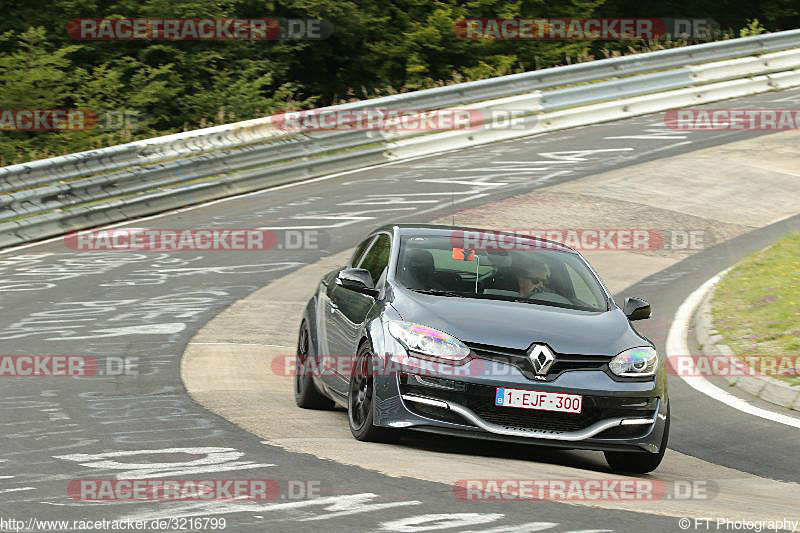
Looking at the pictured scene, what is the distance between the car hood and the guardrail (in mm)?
10667

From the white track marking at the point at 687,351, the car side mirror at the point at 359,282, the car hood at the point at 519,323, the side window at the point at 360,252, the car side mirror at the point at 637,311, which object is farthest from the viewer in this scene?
the side window at the point at 360,252

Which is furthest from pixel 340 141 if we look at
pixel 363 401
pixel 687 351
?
pixel 363 401

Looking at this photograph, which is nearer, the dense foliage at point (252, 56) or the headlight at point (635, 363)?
the headlight at point (635, 363)

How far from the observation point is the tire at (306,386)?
10.3 metres

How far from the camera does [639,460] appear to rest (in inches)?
338

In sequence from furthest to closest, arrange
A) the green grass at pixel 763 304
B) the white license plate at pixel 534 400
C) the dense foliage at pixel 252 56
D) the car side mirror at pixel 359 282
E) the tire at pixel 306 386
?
the dense foliage at pixel 252 56 < the green grass at pixel 763 304 < the tire at pixel 306 386 < the car side mirror at pixel 359 282 < the white license plate at pixel 534 400

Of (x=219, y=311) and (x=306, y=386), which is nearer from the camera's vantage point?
(x=306, y=386)

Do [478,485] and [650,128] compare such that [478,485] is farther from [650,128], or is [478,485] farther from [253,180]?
[650,128]

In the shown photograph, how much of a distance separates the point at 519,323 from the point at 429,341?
607mm

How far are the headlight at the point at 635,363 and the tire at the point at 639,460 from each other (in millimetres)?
390

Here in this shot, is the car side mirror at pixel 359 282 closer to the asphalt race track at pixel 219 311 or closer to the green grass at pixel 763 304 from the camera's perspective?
the asphalt race track at pixel 219 311

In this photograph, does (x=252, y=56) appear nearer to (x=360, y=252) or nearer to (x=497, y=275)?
(x=360, y=252)

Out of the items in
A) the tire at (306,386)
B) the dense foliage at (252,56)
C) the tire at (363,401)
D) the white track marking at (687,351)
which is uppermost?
the dense foliage at (252,56)

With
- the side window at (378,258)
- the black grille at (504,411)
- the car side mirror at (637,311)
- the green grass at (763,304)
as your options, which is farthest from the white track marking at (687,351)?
the side window at (378,258)
